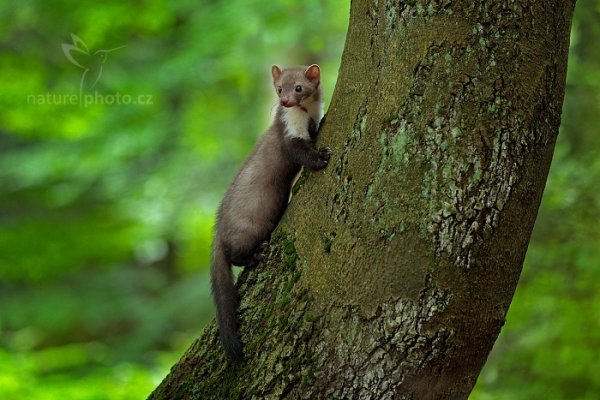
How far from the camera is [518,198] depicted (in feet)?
8.59

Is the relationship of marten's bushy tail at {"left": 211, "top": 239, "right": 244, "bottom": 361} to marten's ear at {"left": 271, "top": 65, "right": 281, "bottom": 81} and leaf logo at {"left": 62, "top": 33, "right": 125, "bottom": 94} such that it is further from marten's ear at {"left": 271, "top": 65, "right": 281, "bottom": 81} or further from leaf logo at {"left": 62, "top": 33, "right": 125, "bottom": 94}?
leaf logo at {"left": 62, "top": 33, "right": 125, "bottom": 94}

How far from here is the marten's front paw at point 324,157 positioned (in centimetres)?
293

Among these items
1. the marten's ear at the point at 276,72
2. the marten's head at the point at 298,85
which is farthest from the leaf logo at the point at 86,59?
the marten's head at the point at 298,85

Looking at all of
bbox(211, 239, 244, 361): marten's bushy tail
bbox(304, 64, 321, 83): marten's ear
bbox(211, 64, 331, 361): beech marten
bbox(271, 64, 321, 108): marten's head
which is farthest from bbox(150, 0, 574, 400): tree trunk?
bbox(304, 64, 321, 83): marten's ear

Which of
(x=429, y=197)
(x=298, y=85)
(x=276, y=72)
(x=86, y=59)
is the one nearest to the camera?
(x=429, y=197)

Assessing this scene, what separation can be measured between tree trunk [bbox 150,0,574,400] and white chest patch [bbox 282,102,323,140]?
116cm

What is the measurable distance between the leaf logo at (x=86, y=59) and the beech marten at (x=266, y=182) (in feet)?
17.5

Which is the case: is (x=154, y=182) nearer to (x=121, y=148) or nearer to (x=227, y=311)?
(x=121, y=148)

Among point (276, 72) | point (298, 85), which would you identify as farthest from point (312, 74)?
point (276, 72)

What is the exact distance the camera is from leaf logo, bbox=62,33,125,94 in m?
9.34

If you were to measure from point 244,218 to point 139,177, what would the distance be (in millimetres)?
5757

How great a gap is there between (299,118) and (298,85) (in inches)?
14.6

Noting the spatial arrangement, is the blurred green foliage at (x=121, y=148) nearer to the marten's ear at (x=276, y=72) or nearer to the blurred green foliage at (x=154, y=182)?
the blurred green foliage at (x=154, y=182)

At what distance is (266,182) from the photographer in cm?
409
